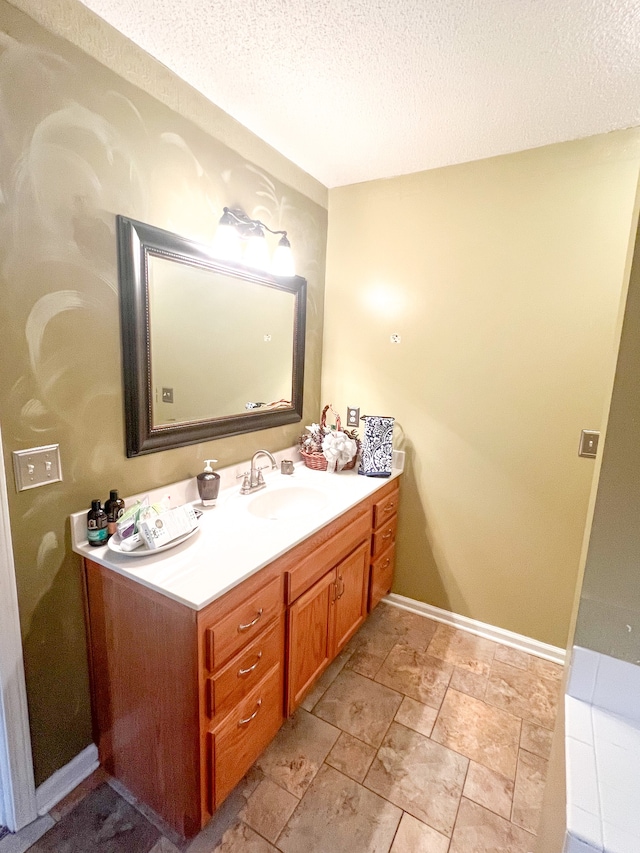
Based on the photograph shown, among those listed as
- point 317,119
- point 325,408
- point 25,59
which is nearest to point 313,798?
point 325,408

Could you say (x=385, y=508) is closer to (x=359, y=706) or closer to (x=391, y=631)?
(x=391, y=631)

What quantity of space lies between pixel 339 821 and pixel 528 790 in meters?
0.68

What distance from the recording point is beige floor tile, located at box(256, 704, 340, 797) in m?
1.38

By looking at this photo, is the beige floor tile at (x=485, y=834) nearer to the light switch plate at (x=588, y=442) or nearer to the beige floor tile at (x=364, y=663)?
the beige floor tile at (x=364, y=663)

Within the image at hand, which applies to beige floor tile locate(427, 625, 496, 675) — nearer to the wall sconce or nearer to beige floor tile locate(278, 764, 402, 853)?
beige floor tile locate(278, 764, 402, 853)

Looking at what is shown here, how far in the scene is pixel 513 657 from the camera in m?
2.01

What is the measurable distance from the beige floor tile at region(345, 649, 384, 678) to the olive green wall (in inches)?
43.9

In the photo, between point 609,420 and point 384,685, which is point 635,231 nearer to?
point 609,420

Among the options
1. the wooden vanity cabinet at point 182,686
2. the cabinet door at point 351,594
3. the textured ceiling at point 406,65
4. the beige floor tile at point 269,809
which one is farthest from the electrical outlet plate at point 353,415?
the beige floor tile at point 269,809

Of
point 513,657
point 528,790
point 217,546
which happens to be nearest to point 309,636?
point 217,546

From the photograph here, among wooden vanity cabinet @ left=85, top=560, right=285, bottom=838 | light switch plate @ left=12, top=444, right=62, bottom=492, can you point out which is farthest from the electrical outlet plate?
light switch plate @ left=12, top=444, right=62, bottom=492

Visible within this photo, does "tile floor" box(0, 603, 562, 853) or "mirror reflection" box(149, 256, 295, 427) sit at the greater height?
"mirror reflection" box(149, 256, 295, 427)

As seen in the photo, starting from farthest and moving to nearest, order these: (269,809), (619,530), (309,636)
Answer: (309,636), (269,809), (619,530)

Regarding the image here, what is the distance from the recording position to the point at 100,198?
1.23 m
